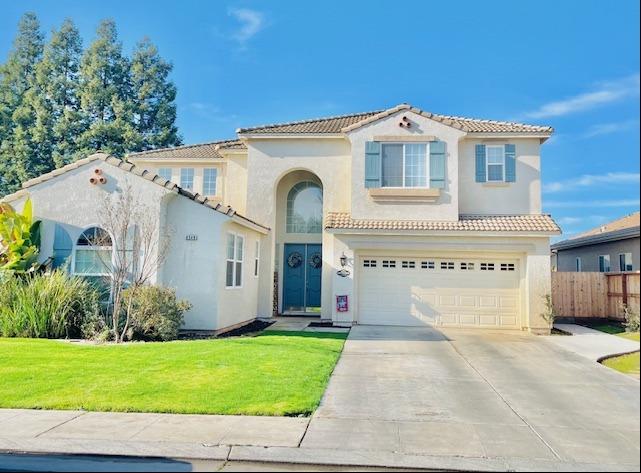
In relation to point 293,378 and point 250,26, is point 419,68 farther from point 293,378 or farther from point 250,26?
point 293,378

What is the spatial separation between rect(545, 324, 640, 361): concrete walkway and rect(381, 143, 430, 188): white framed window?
267 inches

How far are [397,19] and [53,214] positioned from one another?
1396 cm

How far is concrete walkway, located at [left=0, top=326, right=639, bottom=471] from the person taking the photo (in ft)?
18.1

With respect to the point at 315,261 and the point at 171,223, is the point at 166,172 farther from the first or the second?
the point at 171,223

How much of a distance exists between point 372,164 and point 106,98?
2417cm

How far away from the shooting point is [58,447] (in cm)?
579

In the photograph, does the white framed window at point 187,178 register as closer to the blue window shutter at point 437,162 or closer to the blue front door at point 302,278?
the blue front door at point 302,278

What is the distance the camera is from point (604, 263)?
20984 millimetres

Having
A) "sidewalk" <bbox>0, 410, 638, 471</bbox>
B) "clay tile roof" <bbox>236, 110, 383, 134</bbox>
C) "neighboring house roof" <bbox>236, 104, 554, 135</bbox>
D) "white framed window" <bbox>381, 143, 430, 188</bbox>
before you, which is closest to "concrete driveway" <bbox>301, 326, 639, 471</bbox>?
"sidewalk" <bbox>0, 410, 638, 471</bbox>

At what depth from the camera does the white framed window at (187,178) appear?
21.9 meters

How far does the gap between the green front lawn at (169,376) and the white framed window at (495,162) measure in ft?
32.3

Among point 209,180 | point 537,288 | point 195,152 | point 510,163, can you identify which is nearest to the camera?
point 537,288

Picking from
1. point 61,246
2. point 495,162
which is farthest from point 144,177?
point 495,162

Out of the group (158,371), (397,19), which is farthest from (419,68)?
(158,371)
